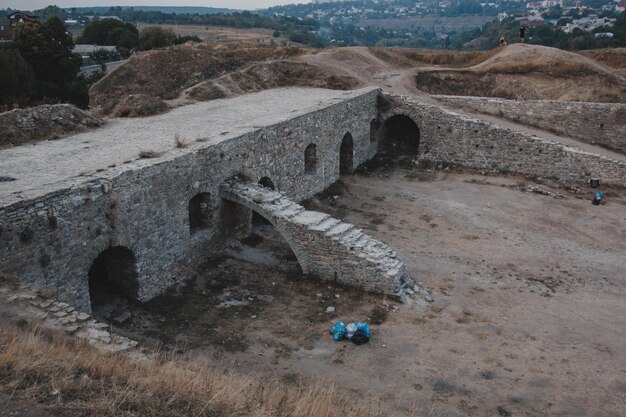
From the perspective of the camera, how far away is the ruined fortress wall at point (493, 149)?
2123cm

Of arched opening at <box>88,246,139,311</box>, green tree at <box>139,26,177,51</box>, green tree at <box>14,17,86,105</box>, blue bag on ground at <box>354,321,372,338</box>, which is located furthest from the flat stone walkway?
green tree at <box>139,26,177,51</box>

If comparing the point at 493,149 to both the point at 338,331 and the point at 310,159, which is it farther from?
the point at 338,331

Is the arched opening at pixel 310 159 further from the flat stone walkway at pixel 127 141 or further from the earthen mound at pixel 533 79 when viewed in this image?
the earthen mound at pixel 533 79

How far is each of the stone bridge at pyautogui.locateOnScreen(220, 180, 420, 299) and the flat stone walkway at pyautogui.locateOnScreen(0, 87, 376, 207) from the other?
239cm

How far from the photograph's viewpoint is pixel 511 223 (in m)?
18.0

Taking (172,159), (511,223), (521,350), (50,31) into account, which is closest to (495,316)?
(521,350)

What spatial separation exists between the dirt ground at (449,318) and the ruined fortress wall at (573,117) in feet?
20.0

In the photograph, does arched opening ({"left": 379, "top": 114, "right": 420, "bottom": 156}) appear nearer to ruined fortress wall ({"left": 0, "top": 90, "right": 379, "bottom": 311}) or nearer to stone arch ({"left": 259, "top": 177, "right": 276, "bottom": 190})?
ruined fortress wall ({"left": 0, "top": 90, "right": 379, "bottom": 311})

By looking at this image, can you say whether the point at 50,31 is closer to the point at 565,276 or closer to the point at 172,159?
the point at 172,159

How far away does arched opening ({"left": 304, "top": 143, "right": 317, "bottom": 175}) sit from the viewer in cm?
1945

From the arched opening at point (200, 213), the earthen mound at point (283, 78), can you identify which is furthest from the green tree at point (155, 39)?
the arched opening at point (200, 213)

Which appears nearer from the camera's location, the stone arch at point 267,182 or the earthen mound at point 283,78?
the stone arch at point 267,182

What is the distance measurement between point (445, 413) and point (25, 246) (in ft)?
26.0

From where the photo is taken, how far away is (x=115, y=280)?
1246 centimetres
